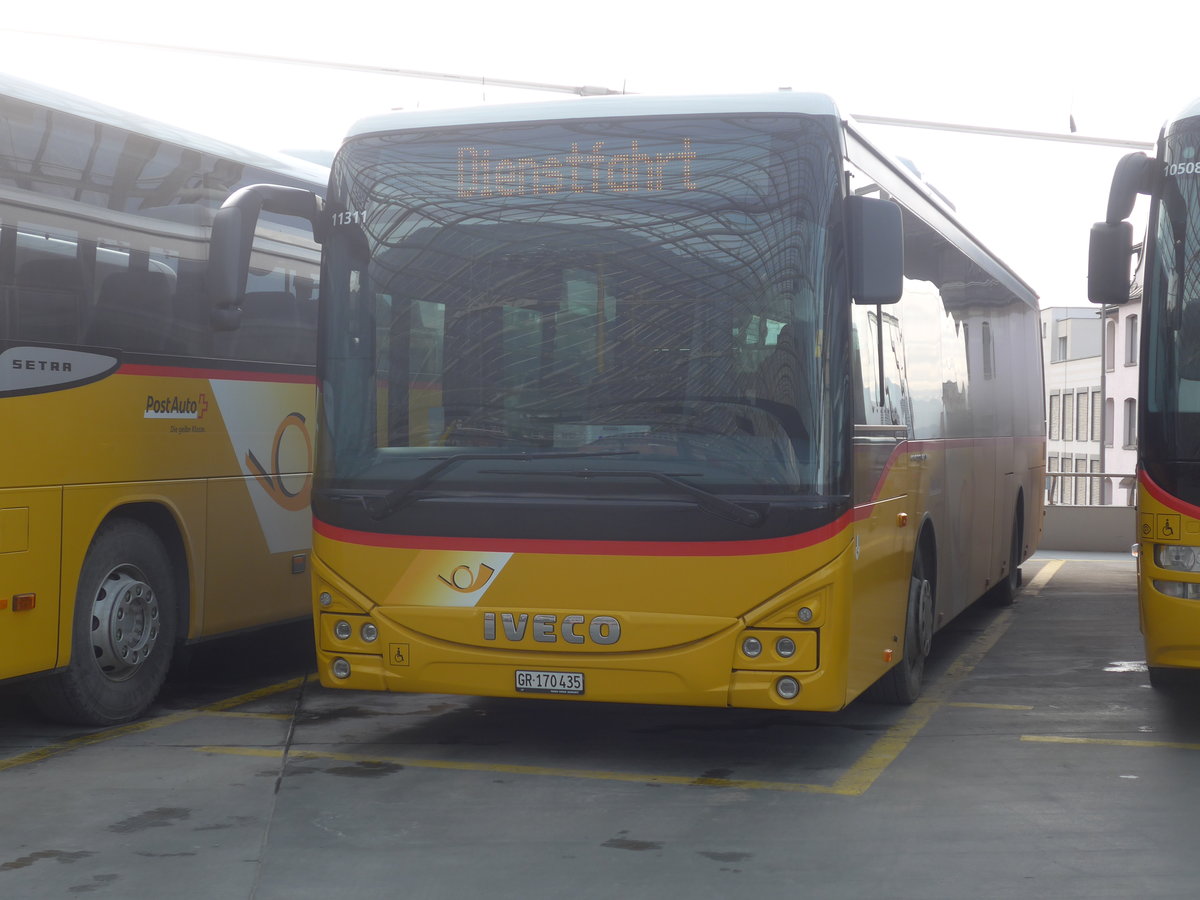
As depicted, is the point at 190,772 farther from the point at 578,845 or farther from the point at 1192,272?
the point at 1192,272

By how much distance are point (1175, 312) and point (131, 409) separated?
5.36 meters

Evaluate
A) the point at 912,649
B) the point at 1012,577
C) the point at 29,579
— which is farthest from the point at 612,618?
the point at 1012,577

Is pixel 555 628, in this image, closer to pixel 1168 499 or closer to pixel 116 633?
pixel 116 633

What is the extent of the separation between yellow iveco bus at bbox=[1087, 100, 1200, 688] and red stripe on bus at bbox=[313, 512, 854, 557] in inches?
69.1

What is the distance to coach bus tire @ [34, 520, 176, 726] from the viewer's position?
8.60 meters

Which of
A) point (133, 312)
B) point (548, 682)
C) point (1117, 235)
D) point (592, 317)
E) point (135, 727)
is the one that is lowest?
point (135, 727)

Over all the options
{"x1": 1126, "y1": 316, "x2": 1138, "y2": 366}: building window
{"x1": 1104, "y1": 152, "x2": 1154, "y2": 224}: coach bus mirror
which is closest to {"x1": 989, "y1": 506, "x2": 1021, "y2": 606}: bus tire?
{"x1": 1104, "y1": 152, "x2": 1154, "y2": 224}: coach bus mirror

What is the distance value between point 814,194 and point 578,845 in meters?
2.98

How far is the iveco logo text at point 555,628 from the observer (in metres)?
7.41

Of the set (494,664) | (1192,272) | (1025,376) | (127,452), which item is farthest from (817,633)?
(1025,376)

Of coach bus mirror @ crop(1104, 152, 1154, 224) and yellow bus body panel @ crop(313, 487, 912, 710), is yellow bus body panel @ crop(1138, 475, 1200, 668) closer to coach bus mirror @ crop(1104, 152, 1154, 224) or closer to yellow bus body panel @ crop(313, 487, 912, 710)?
coach bus mirror @ crop(1104, 152, 1154, 224)

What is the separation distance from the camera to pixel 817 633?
23.7 ft

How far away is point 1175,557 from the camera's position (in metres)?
8.02

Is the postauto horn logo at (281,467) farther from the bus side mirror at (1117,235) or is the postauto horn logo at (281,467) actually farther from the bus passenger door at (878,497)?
the bus side mirror at (1117,235)
